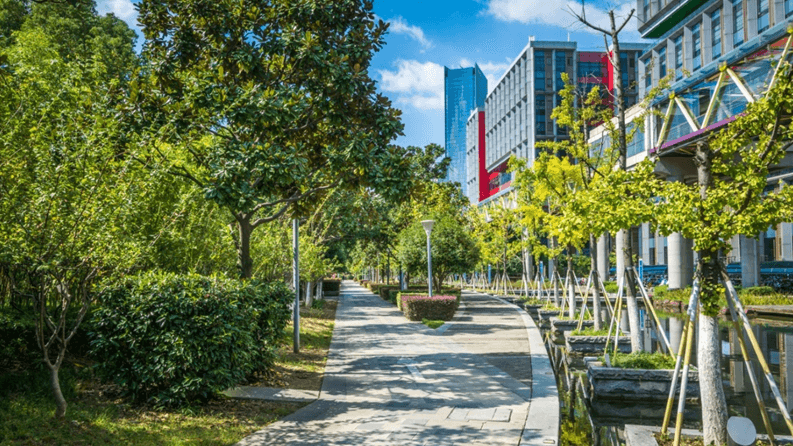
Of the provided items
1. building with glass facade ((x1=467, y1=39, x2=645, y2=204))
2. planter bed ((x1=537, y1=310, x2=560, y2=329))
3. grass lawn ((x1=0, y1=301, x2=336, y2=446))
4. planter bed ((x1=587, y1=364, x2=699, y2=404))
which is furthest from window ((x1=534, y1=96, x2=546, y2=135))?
grass lawn ((x1=0, y1=301, x2=336, y2=446))

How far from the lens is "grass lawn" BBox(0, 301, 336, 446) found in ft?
20.9

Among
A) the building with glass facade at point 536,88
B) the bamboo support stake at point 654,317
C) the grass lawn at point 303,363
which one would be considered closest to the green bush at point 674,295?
Answer: the grass lawn at point 303,363

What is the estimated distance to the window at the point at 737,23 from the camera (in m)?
40.1

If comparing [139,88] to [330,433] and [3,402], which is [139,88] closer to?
[3,402]

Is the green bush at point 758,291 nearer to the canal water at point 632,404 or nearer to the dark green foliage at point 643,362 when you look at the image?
the canal water at point 632,404

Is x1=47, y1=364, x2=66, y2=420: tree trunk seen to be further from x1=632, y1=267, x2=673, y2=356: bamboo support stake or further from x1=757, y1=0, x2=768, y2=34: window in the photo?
x1=757, y1=0, x2=768, y2=34: window

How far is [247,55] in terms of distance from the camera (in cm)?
1046

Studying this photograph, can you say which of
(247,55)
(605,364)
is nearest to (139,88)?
(247,55)

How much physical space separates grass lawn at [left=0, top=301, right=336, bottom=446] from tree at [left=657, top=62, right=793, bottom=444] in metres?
5.27

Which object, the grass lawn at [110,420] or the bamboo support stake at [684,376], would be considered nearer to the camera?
the bamboo support stake at [684,376]

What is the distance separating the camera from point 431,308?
22750mm

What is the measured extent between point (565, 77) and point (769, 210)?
480 inches

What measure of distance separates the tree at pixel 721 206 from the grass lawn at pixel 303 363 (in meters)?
6.13

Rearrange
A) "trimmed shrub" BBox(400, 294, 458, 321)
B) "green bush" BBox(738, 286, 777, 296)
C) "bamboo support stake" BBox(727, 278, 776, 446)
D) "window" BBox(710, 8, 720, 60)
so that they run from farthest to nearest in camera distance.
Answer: "window" BBox(710, 8, 720, 60)
"green bush" BBox(738, 286, 777, 296)
"trimmed shrub" BBox(400, 294, 458, 321)
"bamboo support stake" BBox(727, 278, 776, 446)
